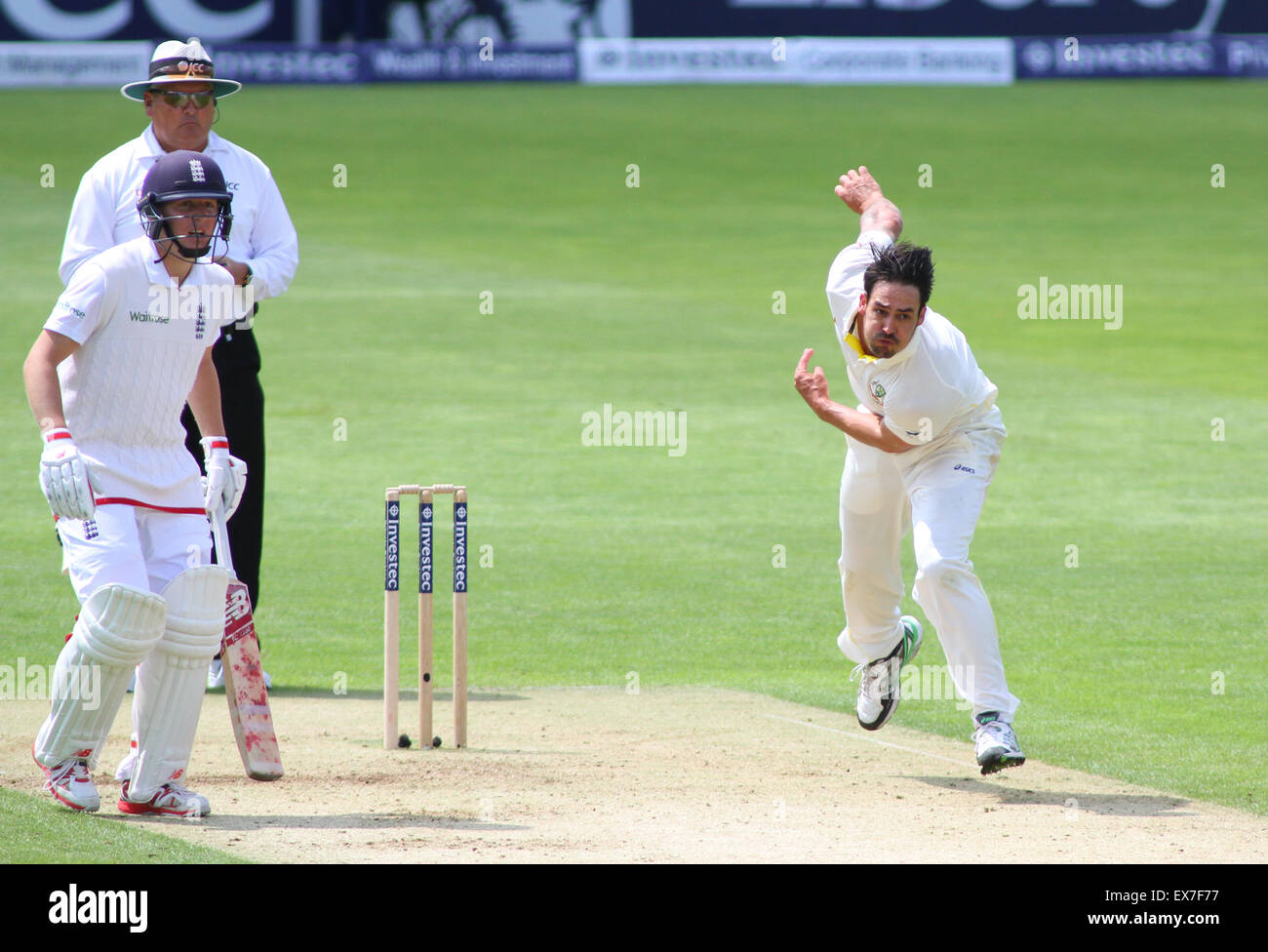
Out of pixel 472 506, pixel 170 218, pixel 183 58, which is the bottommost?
pixel 472 506

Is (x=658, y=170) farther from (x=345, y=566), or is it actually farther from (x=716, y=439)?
(x=345, y=566)

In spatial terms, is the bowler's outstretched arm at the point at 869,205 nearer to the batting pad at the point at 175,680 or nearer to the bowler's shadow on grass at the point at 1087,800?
the bowler's shadow on grass at the point at 1087,800

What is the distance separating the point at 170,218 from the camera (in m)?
5.49

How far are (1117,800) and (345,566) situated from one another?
5256 mm

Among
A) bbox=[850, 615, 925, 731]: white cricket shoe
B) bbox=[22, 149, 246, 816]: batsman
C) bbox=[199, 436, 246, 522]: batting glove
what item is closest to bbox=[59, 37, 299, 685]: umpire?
bbox=[199, 436, 246, 522]: batting glove

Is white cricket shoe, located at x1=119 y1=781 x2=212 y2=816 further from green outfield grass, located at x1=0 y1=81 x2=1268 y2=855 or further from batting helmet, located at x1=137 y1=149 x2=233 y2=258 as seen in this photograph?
batting helmet, located at x1=137 y1=149 x2=233 y2=258

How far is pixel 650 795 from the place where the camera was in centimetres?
595

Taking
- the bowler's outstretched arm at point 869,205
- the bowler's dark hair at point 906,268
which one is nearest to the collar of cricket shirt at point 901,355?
the bowler's dark hair at point 906,268

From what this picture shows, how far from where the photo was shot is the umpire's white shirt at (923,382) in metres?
6.19

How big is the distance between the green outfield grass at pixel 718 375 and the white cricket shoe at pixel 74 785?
0.16m

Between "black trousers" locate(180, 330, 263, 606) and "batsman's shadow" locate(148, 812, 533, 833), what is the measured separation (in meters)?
2.26

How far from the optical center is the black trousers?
7645 millimetres

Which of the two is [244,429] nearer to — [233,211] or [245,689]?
[233,211]
